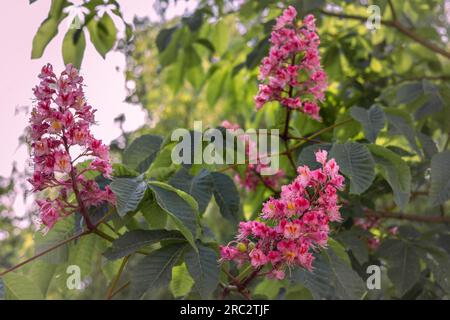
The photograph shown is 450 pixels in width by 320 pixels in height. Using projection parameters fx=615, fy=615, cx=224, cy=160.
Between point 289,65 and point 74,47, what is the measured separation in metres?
0.71

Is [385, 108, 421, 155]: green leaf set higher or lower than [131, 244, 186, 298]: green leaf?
higher

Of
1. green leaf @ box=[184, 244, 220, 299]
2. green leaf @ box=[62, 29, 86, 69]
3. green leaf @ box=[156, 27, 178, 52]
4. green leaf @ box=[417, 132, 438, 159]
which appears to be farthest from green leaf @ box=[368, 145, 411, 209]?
green leaf @ box=[156, 27, 178, 52]

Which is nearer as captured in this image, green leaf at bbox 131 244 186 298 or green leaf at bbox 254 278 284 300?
green leaf at bbox 131 244 186 298

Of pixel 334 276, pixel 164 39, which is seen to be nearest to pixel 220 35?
pixel 164 39

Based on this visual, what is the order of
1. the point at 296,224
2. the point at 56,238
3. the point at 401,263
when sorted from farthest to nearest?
the point at 401,263 → the point at 56,238 → the point at 296,224

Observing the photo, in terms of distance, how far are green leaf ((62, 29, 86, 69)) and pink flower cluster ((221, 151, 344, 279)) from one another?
3.10 ft

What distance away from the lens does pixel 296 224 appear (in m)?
1.19

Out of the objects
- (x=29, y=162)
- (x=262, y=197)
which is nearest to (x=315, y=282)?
(x=29, y=162)

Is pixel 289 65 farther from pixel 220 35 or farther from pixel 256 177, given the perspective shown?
pixel 220 35

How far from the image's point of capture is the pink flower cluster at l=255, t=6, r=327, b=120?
5.36 ft

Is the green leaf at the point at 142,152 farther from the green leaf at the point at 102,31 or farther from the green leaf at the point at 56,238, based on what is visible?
the green leaf at the point at 102,31

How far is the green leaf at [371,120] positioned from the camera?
1631mm

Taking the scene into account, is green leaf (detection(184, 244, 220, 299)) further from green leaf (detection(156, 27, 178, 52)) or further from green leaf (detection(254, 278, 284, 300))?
green leaf (detection(156, 27, 178, 52))
